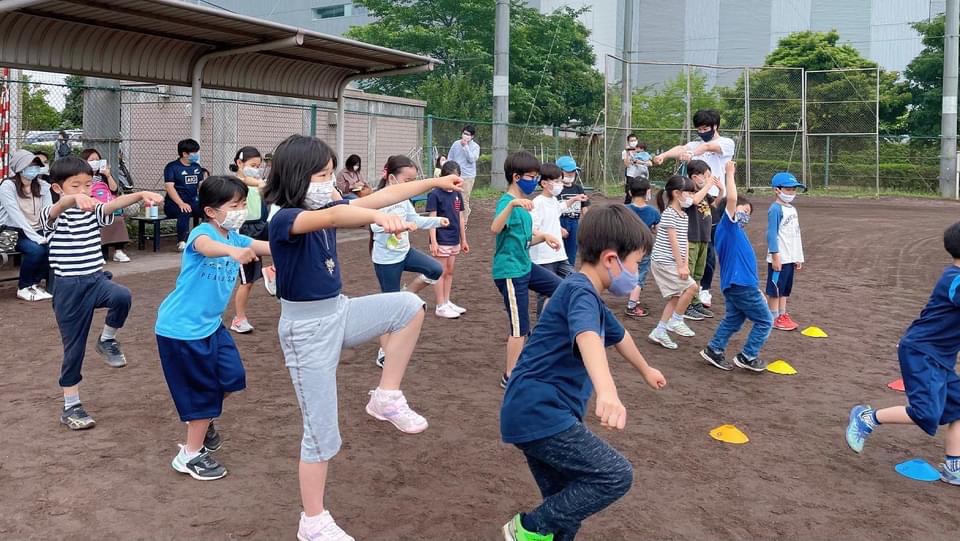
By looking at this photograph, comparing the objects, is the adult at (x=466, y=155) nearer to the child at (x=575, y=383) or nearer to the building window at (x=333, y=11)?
the child at (x=575, y=383)

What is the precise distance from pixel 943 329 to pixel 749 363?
2.29 metres

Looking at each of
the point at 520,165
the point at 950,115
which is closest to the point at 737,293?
the point at 520,165

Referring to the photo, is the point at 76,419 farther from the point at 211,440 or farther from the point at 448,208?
the point at 448,208

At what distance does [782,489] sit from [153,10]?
31.6 ft

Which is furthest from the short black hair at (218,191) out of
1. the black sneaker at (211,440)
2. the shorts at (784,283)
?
the shorts at (784,283)

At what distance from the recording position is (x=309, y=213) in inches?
132

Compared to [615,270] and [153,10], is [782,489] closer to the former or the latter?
[615,270]

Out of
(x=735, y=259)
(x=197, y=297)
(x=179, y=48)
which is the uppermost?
(x=179, y=48)

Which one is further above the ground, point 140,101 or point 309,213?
point 140,101

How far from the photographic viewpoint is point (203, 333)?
431cm

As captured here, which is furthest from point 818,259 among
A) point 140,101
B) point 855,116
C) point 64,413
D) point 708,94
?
point 708,94

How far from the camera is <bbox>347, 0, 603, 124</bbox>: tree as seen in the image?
121 feet

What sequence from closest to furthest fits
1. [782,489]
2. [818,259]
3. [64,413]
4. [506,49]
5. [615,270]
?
[615,270] < [782,489] < [64,413] < [818,259] < [506,49]

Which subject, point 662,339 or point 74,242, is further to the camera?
point 662,339
